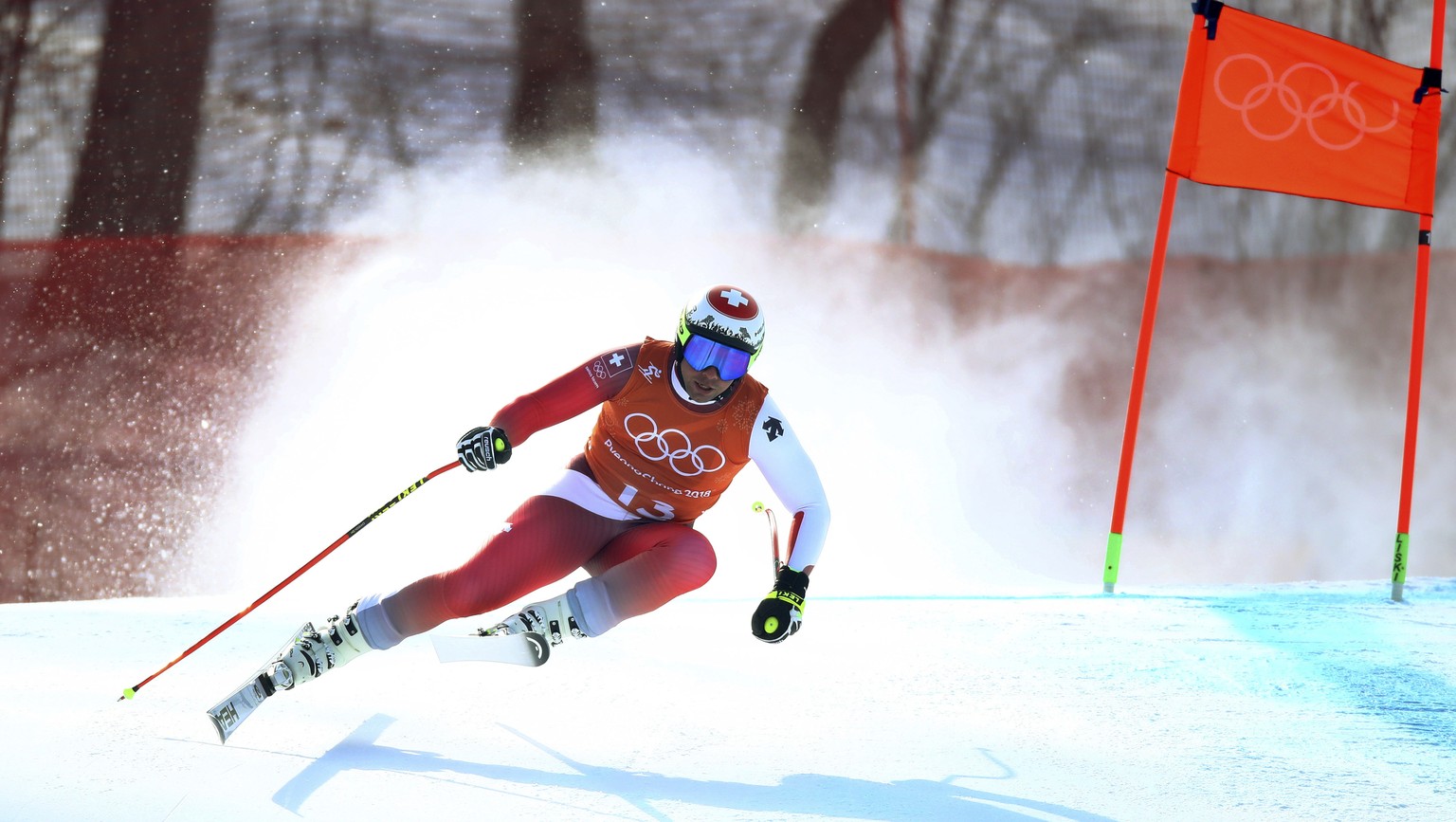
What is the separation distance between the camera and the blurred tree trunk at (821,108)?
768 centimetres

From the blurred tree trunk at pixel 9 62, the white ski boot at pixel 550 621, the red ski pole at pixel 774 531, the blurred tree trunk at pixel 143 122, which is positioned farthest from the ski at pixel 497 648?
the blurred tree trunk at pixel 9 62

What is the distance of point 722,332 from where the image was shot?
3107mm

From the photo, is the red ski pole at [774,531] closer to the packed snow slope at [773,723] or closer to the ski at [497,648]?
the packed snow slope at [773,723]

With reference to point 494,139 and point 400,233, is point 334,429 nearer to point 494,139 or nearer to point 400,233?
point 400,233

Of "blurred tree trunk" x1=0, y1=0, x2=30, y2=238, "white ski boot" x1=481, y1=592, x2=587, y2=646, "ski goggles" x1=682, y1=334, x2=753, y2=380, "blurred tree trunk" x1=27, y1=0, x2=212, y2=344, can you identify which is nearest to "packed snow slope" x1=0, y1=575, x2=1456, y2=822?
"white ski boot" x1=481, y1=592, x2=587, y2=646

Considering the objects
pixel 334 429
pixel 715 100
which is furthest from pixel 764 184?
pixel 334 429

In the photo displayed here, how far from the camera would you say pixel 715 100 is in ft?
25.0

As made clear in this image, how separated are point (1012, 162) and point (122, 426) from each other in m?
6.56

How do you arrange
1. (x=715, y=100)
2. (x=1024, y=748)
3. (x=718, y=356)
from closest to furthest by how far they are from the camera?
(x=1024, y=748), (x=718, y=356), (x=715, y=100)

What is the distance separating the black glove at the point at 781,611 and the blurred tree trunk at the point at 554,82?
202 inches

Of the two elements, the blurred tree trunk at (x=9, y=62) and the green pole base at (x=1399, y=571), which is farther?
the blurred tree trunk at (x=9, y=62)

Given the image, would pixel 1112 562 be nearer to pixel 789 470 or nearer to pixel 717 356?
pixel 789 470

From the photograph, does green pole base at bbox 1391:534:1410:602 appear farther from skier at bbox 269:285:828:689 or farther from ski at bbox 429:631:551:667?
ski at bbox 429:631:551:667

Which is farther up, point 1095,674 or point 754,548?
point 1095,674
